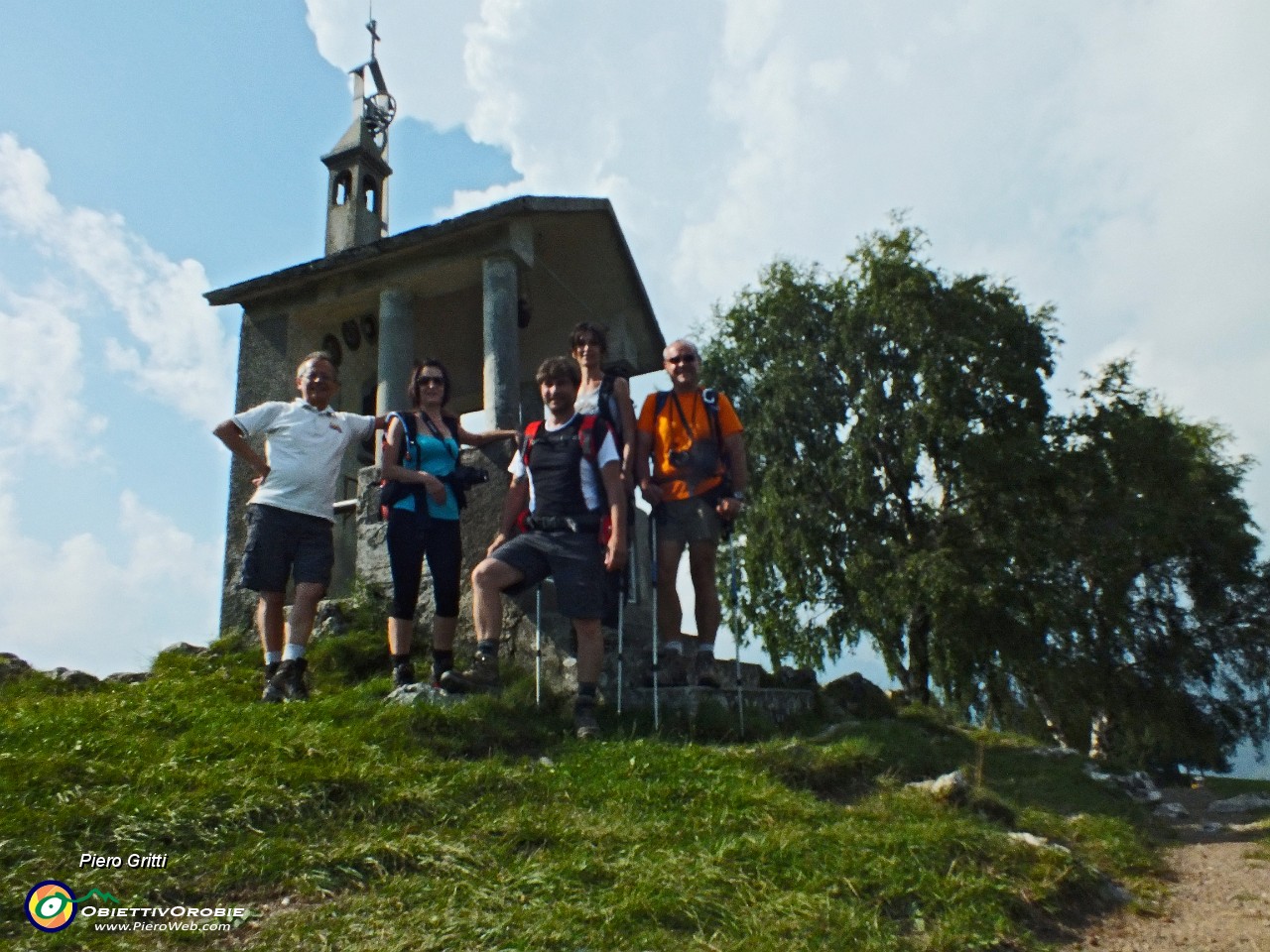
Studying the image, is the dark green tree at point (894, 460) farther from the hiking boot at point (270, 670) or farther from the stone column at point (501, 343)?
the hiking boot at point (270, 670)

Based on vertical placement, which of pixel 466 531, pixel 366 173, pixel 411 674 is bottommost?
pixel 411 674

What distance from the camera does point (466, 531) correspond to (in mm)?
7398

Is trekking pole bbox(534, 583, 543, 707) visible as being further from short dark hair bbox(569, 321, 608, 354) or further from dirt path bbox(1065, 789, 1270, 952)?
dirt path bbox(1065, 789, 1270, 952)

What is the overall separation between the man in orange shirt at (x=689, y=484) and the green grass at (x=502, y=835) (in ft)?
3.50

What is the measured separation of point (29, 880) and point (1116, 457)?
63.6 ft

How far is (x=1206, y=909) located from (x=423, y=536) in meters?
4.55

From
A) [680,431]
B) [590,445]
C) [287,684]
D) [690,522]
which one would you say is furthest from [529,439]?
[287,684]

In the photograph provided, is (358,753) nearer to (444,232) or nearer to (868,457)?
(444,232)

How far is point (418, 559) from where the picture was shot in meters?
6.05

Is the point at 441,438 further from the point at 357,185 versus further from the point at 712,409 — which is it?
the point at 357,185

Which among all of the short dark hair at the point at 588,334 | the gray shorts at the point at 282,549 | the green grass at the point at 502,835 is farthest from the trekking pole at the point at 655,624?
the gray shorts at the point at 282,549

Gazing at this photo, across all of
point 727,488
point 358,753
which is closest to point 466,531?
point 727,488

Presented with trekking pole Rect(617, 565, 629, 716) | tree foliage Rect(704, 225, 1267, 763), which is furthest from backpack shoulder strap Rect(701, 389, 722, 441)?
tree foliage Rect(704, 225, 1267, 763)

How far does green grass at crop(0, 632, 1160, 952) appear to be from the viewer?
317cm
